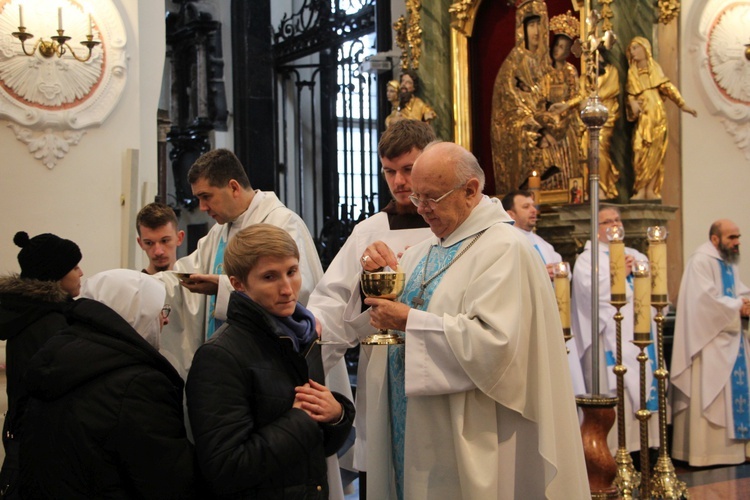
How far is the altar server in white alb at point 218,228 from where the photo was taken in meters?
3.99

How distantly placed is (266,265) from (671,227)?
651cm

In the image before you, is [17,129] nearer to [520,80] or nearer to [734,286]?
[520,80]

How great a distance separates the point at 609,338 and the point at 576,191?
4.54 ft

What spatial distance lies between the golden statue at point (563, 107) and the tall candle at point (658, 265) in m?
3.56

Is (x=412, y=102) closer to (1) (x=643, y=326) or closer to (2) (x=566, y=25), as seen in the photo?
(2) (x=566, y=25)

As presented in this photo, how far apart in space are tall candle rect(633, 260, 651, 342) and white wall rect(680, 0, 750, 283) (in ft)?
13.6

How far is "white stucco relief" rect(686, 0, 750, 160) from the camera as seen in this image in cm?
855

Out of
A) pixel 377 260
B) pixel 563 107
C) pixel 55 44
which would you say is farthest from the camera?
pixel 563 107

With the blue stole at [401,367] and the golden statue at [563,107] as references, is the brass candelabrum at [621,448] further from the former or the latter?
the golden statue at [563,107]

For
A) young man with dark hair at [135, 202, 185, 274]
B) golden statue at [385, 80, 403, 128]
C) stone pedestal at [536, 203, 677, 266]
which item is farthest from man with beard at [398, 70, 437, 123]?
young man with dark hair at [135, 202, 185, 274]

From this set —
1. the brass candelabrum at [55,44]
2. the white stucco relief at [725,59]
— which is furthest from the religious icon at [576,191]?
the brass candelabrum at [55,44]

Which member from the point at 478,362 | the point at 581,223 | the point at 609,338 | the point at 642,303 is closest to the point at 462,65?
the point at 581,223

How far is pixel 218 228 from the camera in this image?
174 inches

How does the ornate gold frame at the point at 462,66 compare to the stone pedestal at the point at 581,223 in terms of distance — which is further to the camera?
the ornate gold frame at the point at 462,66
